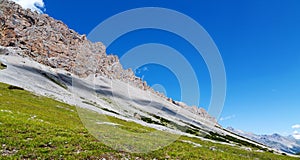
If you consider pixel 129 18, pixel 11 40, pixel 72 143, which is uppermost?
pixel 11 40

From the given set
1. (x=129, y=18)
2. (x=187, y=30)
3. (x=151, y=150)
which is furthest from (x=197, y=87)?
(x=129, y=18)

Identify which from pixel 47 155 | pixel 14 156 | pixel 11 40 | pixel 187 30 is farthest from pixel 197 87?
pixel 11 40

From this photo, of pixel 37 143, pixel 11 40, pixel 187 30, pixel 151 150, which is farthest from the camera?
pixel 11 40

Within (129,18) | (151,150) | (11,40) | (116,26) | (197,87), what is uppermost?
(11,40)

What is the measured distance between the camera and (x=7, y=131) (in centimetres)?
2334

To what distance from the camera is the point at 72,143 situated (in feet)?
74.8

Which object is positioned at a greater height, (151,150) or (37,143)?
(151,150)

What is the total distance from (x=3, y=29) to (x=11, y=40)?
1332 cm

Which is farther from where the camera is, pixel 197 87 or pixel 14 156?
pixel 197 87

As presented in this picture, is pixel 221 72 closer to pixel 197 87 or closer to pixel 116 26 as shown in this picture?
pixel 197 87

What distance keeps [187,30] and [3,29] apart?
215608 mm

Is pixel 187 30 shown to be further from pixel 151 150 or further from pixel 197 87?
pixel 151 150

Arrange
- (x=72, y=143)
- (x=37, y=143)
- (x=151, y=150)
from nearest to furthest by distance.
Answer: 1. (x=37, y=143)
2. (x=72, y=143)
3. (x=151, y=150)

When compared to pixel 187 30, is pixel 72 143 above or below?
below
